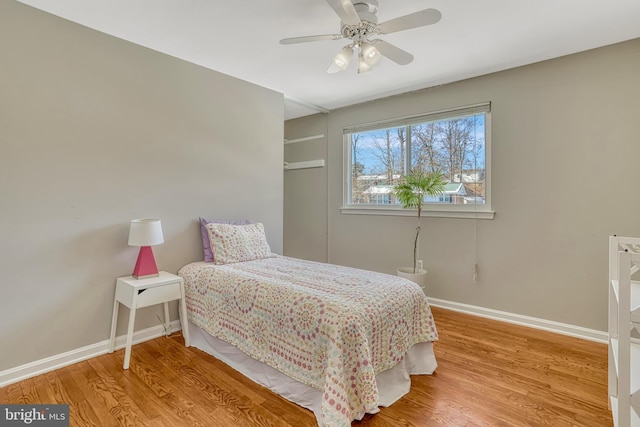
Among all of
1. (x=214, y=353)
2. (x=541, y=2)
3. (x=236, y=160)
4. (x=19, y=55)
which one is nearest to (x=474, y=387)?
(x=214, y=353)

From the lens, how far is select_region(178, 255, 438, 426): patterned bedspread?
1641mm

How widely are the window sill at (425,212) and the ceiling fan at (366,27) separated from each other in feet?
5.98

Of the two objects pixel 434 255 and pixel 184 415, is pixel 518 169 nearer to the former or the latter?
pixel 434 255

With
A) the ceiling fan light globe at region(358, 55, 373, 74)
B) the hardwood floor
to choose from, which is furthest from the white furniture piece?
the ceiling fan light globe at region(358, 55, 373, 74)

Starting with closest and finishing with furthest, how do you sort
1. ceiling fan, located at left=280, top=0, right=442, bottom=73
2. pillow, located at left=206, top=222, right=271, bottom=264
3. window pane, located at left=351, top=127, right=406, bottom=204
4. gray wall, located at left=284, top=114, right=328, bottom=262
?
ceiling fan, located at left=280, top=0, right=442, bottom=73 → pillow, located at left=206, top=222, right=271, bottom=264 → window pane, located at left=351, top=127, right=406, bottom=204 → gray wall, located at left=284, top=114, right=328, bottom=262

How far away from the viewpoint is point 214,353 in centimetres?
241

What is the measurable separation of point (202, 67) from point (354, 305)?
8.72 feet

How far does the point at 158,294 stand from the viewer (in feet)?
7.91

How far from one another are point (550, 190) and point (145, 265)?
3.57m

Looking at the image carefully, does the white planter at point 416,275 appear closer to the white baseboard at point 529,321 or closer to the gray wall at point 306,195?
the white baseboard at point 529,321

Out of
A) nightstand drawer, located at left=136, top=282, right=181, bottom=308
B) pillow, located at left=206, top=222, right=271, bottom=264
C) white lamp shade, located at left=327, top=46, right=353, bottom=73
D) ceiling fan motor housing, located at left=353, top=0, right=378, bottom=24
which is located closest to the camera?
ceiling fan motor housing, located at left=353, top=0, right=378, bottom=24

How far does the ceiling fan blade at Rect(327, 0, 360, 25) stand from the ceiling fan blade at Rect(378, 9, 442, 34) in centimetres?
16

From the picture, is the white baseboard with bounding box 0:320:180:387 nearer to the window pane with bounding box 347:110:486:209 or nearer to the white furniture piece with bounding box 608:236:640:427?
the window pane with bounding box 347:110:486:209

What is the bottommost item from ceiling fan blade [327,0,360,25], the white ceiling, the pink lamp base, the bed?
the bed
